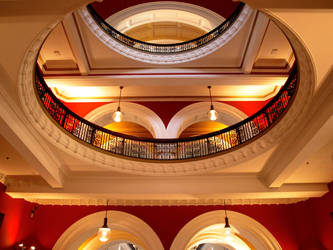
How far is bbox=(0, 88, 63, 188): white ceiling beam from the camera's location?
193 inches

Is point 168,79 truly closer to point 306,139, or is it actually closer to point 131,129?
point 131,129

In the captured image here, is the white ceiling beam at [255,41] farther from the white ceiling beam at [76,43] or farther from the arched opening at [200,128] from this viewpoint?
the white ceiling beam at [76,43]

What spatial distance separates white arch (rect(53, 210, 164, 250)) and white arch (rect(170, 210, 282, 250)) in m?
0.85

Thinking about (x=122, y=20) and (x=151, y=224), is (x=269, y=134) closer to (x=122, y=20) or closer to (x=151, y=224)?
(x=151, y=224)

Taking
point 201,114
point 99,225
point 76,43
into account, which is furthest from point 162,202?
point 76,43

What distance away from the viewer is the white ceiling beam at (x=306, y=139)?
471 centimetres

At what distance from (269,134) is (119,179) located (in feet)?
14.1

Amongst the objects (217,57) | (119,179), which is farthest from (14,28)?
(217,57)

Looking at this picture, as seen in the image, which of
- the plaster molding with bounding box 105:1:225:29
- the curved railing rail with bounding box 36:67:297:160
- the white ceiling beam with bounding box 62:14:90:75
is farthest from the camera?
the plaster molding with bounding box 105:1:225:29

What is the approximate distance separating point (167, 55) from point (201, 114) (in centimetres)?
278

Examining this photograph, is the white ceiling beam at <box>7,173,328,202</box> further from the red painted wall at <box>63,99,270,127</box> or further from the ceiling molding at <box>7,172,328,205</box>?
the red painted wall at <box>63,99,270,127</box>

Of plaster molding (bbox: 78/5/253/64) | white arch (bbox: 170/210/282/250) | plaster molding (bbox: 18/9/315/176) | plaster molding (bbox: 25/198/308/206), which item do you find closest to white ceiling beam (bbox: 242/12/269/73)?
plaster molding (bbox: 78/5/253/64)

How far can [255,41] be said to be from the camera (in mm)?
8867

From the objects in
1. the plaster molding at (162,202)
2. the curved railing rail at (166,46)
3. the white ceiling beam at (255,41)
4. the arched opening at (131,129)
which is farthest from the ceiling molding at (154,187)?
the arched opening at (131,129)
